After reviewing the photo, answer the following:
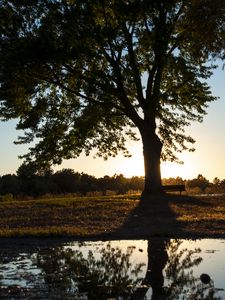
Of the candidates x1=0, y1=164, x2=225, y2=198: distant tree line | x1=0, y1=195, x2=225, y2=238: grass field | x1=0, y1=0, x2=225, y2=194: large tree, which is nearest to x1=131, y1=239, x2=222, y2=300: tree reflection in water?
x1=0, y1=195, x2=225, y2=238: grass field

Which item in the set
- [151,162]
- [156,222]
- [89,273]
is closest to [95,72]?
→ [151,162]

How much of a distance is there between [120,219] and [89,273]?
430 inches

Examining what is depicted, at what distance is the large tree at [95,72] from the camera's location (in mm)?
30609

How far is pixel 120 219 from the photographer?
20125mm

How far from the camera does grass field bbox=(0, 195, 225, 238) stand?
15.5 meters

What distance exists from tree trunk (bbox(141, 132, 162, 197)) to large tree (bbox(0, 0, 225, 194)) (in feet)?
0.19

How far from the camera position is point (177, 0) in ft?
102

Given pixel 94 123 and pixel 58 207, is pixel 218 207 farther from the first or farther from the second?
pixel 94 123

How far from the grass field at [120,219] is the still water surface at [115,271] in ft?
7.01

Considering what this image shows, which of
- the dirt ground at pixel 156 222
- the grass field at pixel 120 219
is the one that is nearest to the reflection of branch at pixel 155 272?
the dirt ground at pixel 156 222

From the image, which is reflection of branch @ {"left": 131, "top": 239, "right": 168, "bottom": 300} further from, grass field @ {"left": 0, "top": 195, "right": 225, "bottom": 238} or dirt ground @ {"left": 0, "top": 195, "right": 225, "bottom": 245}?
grass field @ {"left": 0, "top": 195, "right": 225, "bottom": 238}

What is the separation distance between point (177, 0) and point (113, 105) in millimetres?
6933

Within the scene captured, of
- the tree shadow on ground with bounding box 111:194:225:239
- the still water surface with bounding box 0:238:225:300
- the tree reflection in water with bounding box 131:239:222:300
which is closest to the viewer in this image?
the tree reflection in water with bounding box 131:239:222:300

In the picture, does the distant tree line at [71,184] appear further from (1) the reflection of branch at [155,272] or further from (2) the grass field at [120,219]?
(1) the reflection of branch at [155,272]
